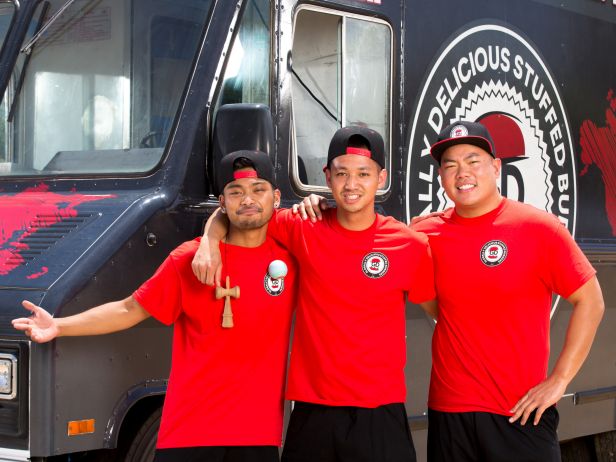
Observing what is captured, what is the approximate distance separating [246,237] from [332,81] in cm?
158

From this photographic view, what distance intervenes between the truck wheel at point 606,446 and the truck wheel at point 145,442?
3787mm

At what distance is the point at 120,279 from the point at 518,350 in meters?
1.55

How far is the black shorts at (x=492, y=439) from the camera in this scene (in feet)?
13.0

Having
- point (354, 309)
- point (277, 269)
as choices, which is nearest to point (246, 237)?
point (277, 269)

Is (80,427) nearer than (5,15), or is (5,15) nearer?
(80,427)

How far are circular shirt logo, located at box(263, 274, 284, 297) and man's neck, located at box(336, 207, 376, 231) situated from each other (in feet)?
1.01

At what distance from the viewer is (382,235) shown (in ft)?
13.5

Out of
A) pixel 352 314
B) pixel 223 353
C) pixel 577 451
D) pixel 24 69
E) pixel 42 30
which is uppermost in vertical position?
pixel 42 30

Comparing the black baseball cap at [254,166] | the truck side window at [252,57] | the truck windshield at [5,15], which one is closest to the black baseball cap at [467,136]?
the black baseball cap at [254,166]

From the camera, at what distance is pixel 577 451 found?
25.2 feet

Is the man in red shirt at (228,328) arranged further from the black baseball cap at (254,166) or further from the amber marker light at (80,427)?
the amber marker light at (80,427)

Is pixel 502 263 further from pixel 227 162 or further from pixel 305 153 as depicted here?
pixel 305 153

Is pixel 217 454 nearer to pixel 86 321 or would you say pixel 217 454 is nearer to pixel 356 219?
pixel 86 321

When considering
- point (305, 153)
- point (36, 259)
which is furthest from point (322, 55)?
point (36, 259)
